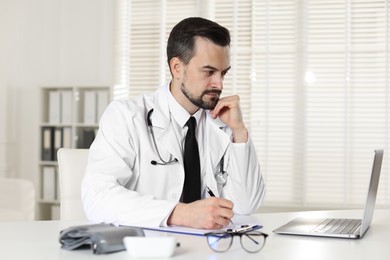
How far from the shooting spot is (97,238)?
1.36 metres

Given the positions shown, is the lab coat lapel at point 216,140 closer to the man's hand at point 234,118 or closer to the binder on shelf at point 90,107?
the man's hand at point 234,118

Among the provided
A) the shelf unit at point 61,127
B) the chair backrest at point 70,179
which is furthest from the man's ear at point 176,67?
the shelf unit at point 61,127

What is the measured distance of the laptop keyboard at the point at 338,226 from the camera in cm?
168

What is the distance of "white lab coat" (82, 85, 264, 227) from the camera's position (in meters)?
2.00

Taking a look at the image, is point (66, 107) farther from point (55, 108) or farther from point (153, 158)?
point (153, 158)

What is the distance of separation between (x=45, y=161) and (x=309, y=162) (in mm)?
2251

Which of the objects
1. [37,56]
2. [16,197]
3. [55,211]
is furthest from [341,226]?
[37,56]

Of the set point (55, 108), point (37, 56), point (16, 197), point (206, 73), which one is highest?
point (37, 56)

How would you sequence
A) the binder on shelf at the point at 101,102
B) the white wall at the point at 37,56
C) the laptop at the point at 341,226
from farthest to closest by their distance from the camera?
the white wall at the point at 37,56
the binder on shelf at the point at 101,102
the laptop at the point at 341,226

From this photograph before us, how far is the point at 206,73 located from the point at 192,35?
0.51 ft

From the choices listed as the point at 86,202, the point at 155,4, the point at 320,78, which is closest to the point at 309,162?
the point at 320,78

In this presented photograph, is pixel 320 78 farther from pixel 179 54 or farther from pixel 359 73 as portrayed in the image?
pixel 179 54

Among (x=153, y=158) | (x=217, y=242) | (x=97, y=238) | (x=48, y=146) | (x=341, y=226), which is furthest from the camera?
(x=48, y=146)

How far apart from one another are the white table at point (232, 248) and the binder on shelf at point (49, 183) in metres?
3.37
